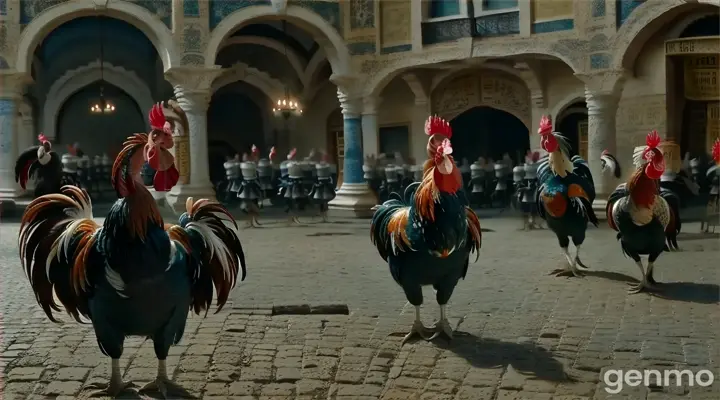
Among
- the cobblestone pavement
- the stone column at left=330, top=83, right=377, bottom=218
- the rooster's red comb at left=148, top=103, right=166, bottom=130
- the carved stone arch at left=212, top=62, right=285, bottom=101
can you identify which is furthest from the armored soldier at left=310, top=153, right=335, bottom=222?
Result: the rooster's red comb at left=148, top=103, right=166, bottom=130

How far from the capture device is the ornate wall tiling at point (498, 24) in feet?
50.0

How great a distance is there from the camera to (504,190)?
17.6 m

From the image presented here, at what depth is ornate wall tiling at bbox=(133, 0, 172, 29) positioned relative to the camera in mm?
15812

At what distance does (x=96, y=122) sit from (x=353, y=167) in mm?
10733

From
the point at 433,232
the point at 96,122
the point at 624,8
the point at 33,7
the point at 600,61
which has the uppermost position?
the point at 33,7

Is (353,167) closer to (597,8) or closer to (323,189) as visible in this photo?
(323,189)

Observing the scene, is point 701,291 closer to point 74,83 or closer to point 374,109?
point 374,109

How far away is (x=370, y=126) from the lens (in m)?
17.3

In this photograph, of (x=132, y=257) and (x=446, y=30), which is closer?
(x=132, y=257)

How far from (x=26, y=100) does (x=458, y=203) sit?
2070 centimetres

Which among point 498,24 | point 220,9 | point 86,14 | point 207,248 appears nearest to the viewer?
point 207,248

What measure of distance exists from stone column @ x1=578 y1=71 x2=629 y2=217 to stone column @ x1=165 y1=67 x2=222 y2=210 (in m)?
7.05

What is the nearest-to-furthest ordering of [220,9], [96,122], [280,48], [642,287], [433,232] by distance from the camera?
1. [433,232]
2. [642,287]
3. [220,9]
4. [280,48]
5. [96,122]

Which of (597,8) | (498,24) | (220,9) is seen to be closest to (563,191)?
(597,8)
